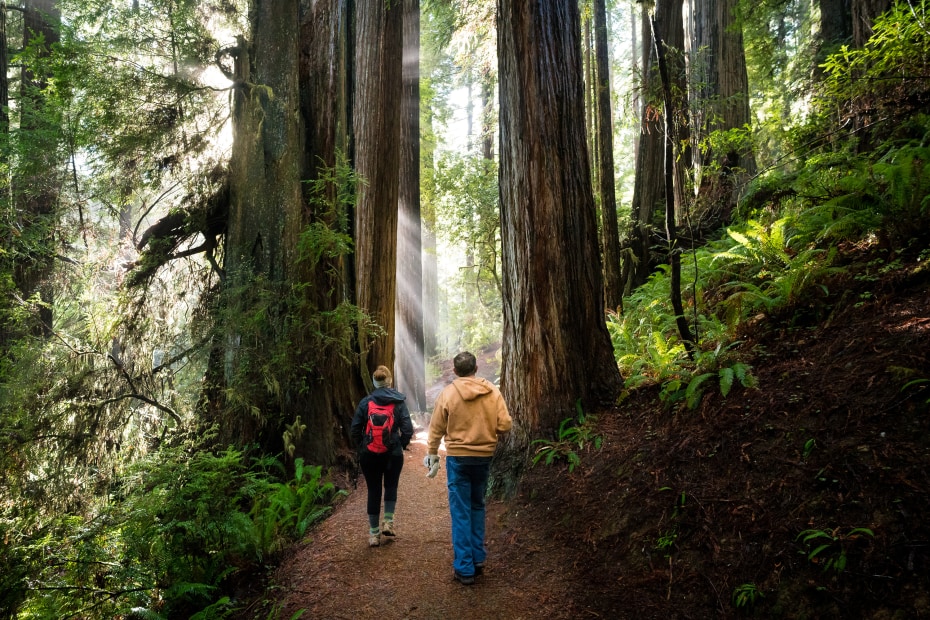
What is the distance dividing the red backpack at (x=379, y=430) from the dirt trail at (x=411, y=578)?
100 cm

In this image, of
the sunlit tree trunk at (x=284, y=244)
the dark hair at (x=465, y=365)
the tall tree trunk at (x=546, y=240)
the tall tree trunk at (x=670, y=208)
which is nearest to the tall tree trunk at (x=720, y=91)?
the tall tree trunk at (x=670, y=208)

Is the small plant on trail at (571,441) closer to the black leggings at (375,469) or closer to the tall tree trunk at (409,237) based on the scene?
the black leggings at (375,469)

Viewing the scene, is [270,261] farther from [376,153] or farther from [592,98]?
[592,98]

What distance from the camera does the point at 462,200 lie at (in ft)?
51.2

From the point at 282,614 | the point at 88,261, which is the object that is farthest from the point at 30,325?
the point at 282,614

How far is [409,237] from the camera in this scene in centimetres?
1263

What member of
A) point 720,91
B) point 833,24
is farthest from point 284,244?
point 833,24

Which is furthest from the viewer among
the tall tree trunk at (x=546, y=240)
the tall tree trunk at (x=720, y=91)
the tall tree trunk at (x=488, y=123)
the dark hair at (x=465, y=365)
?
the tall tree trunk at (x=488, y=123)

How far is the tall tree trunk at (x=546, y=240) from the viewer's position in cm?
566

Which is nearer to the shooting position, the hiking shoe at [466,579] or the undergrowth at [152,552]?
the hiking shoe at [466,579]

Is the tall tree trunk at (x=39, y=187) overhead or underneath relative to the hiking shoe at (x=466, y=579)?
overhead

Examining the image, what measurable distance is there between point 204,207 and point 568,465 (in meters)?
5.95

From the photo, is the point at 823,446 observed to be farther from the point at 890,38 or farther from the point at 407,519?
the point at 890,38

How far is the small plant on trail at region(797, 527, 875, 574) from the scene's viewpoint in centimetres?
279
